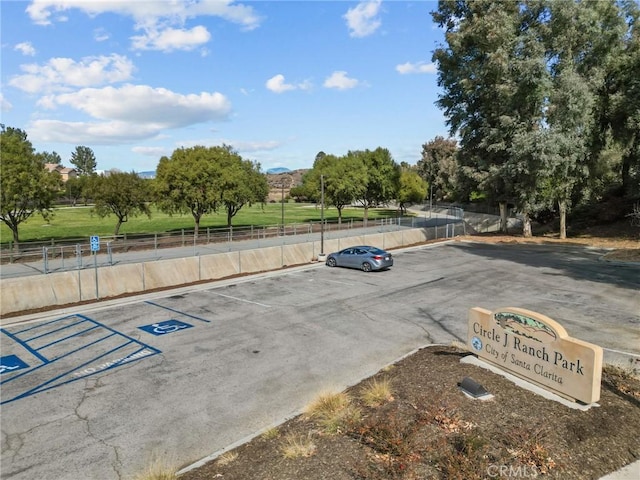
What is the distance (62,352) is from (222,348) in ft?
15.8

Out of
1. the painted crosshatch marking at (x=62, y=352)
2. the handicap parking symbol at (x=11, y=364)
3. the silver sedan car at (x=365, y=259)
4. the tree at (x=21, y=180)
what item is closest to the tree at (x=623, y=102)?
the silver sedan car at (x=365, y=259)

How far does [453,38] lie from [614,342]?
31877 mm

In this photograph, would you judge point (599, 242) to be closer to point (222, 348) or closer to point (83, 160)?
point (222, 348)

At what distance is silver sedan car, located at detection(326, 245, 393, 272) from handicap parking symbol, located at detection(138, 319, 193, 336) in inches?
495

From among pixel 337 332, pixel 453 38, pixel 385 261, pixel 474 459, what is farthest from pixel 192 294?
pixel 453 38

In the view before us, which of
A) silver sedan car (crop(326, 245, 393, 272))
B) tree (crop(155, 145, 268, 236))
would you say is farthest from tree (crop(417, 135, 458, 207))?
silver sedan car (crop(326, 245, 393, 272))

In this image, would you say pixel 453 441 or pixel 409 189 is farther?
pixel 409 189

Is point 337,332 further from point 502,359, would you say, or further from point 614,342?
point 614,342

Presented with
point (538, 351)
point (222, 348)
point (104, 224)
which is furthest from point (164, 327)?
point (104, 224)

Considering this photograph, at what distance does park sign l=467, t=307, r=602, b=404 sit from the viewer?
7.50m

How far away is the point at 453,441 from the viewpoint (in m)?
6.54
